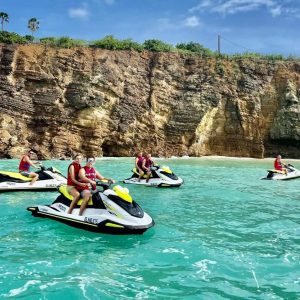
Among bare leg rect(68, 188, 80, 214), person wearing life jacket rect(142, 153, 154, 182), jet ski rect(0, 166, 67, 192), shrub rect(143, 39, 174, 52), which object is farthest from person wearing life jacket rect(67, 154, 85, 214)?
shrub rect(143, 39, 174, 52)

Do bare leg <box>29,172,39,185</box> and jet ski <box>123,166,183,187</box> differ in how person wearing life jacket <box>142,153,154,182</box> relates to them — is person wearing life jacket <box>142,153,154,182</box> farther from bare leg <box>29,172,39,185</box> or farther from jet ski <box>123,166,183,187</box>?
bare leg <box>29,172,39,185</box>

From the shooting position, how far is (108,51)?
42500 mm

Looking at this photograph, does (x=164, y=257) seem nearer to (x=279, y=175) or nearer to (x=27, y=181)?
(x=27, y=181)

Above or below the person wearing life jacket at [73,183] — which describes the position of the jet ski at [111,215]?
below

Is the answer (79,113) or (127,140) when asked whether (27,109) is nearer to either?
(79,113)

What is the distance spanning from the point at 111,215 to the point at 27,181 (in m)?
6.81

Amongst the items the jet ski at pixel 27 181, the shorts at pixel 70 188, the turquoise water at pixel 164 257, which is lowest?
the turquoise water at pixel 164 257

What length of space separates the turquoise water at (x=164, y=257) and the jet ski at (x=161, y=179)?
432 cm

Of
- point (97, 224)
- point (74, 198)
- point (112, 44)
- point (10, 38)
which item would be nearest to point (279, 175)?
point (74, 198)

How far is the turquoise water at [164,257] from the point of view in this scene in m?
5.65

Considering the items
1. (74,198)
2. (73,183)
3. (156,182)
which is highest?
(73,183)

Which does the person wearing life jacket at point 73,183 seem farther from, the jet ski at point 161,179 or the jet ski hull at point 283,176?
the jet ski hull at point 283,176

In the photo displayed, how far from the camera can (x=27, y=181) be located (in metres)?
14.5

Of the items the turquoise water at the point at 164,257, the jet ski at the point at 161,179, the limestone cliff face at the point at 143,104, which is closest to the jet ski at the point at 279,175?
the jet ski at the point at 161,179
